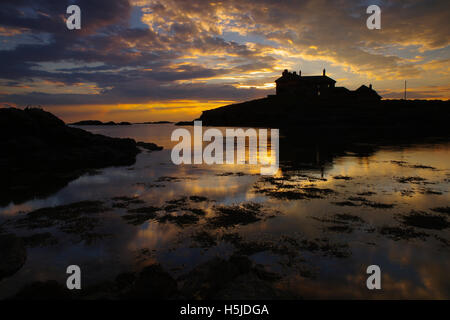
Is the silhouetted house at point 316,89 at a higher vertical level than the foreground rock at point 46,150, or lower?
higher

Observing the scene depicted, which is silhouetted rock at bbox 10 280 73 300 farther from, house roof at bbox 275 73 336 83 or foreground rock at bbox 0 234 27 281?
house roof at bbox 275 73 336 83

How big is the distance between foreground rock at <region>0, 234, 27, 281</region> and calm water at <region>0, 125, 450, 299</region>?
8.9 inches

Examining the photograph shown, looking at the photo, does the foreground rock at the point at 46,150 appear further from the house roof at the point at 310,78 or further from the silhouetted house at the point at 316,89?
the house roof at the point at 310,78

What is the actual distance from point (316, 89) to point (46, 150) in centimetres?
9786

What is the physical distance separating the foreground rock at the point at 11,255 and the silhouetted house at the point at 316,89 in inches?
4028

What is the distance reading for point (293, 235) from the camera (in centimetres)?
976

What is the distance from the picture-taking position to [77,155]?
2983 cm

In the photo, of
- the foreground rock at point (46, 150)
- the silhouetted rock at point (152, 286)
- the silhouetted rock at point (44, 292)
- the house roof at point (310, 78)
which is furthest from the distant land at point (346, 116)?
the silhouetted rock at point (44, 292)

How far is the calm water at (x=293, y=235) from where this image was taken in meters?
7.10
